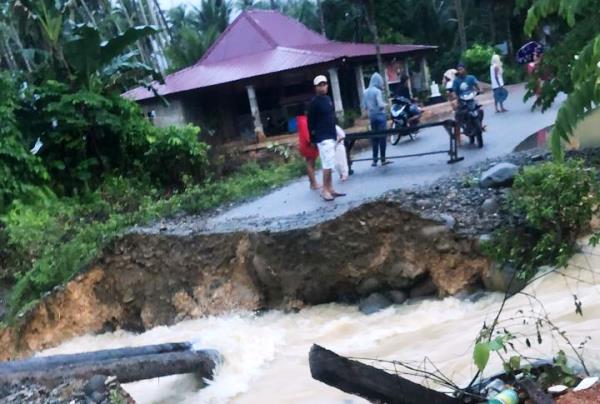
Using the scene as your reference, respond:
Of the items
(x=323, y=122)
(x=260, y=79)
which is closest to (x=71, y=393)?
(x=323, y=122)

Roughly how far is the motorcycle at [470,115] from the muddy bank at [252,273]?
5.92m

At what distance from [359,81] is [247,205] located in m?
14.9

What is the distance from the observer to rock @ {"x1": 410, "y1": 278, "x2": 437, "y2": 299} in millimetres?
8570

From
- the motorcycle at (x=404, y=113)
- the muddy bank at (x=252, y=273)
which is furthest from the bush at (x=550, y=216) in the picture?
the motorcycle at (x=404, y=113)

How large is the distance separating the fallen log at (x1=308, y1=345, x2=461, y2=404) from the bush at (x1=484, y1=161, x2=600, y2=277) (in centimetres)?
359

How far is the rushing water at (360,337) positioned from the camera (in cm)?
612

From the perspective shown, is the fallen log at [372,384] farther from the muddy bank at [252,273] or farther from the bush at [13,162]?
the bush at [13,162]

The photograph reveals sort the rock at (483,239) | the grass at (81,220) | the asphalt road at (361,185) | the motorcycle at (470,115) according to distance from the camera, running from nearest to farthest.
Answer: the rock at (483,239) < the asphalt road at (361,185) < the grass at (81,220) < the motorcycle at (470,115)

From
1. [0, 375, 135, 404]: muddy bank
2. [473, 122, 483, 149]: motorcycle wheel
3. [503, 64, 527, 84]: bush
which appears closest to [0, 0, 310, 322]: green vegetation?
[473, 122, 483, 149]: motorcycle wheel

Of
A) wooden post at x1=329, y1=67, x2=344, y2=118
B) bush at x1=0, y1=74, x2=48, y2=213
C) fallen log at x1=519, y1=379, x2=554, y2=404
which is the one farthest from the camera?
wooden post at x1=329, y1=67, x2=344, y2=118

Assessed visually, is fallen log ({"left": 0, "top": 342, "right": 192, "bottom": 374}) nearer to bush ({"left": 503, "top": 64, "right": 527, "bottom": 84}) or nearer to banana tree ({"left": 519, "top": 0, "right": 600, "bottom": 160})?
banana tree ({"left": 519, "top": 0, "right": 600, "bottom": 160})

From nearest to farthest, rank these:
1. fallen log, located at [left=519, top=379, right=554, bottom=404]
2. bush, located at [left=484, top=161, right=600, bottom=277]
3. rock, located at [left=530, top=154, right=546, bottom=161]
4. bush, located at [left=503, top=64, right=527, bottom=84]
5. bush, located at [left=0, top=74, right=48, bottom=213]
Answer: fallen log, located at [left=519, top=379, right=554, bottom=404] → bush, located at [left=484, top=161, right=600, bottom=277] → rock, located at [left=530, top=154, right=546, bottom=161] → bush, located at [left=0, top=74, right=48, bottom=213] → bush, located at [left=503, top=64, right=527, bottom=84]

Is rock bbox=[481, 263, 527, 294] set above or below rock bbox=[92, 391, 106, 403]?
below

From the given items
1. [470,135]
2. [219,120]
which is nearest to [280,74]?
[219,120]
